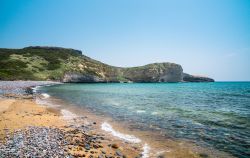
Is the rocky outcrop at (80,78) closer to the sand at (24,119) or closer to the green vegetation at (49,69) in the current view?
the green vegetation at (49,69)

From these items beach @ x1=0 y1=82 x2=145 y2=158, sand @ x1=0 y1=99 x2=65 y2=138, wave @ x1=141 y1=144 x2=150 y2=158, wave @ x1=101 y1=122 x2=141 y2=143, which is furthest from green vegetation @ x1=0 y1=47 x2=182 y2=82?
wave @ x1=141 y1=144 x2=150 y2=158

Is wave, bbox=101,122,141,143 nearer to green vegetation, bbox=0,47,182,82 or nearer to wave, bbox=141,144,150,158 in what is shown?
wave, bbox=141,144,150,158

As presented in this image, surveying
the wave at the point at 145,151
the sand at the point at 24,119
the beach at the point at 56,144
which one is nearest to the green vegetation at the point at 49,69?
the sand at the point at 24,119

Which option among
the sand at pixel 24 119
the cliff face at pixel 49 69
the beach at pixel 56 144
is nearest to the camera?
the beach at pixel 56 144

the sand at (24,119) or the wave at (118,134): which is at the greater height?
the sand at (24,119)

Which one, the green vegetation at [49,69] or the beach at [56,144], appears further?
the green vegetation at [49,69]

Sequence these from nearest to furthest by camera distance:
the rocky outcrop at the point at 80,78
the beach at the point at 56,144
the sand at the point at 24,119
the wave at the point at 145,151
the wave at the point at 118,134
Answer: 1. the beach at the point at 56,144
2. the wave at the point at 145,151
3. the wave at the point at 118,134
4. the sand at the point at 24,119
5. the rocky outcrop at the point at 80,78

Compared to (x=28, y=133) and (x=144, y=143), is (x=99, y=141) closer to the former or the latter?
(x=144, y=143)

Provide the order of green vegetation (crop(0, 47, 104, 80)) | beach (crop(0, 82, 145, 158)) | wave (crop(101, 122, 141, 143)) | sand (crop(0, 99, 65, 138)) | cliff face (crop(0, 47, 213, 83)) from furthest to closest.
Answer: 1. cliff face (crop(0, 47, 213, 83))
2. green vegetation (crop(0, 47, 104, 80))
3. sand (crop(0, 99, 65, 138))
4. wave (crop(101, 122, 141, 143))
5. beach (crop(0, 82, 145, 158))

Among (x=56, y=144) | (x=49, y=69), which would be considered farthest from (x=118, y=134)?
(x=49, y=69)

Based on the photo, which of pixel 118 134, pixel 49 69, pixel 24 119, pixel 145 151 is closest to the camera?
pixel 145 151

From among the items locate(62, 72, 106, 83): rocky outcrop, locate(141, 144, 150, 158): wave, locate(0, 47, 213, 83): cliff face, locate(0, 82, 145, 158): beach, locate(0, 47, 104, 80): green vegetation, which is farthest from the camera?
locate(62, 72, 106, 83): rocky outcrop

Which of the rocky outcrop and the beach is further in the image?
the rocky outcrop

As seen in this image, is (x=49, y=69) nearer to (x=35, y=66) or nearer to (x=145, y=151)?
(x=35, y=66)
